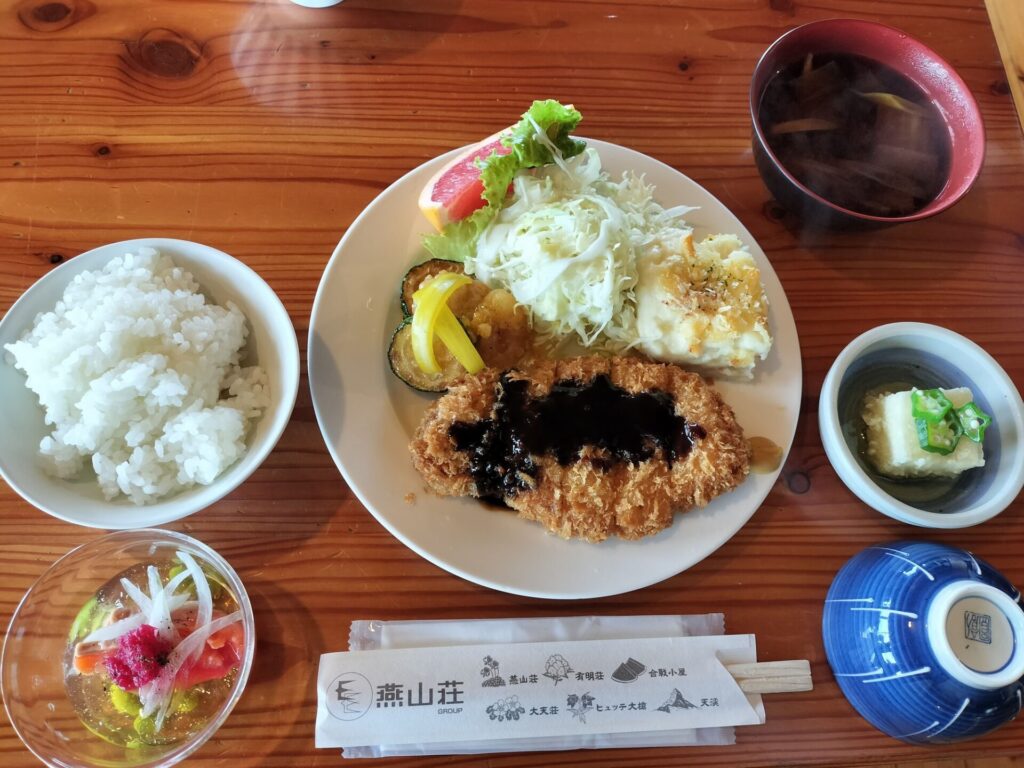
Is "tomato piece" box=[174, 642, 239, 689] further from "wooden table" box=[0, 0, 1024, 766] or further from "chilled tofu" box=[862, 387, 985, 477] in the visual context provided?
"chilled tofu" box=[862, 387, 985, 477]

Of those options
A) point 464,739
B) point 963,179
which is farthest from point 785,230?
point 464,739

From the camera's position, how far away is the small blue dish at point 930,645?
4.68ft

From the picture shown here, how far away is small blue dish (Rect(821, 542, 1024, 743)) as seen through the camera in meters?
1.43

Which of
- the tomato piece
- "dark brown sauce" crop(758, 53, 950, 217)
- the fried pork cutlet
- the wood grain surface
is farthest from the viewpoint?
the wood grain surface

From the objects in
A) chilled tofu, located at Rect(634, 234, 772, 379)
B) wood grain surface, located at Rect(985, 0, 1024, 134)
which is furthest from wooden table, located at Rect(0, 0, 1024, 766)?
chilled tofu, located at Rect(634, 234, 772, 379)

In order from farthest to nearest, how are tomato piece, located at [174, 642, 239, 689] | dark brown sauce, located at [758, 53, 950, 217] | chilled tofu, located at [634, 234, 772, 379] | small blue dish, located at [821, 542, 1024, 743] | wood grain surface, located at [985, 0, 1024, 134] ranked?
wood grain surface, located at [985, 0, 1024, 134]
dark brown sauce, located at [758, 53, 950, 217]
chilled tofu, located at [634, 234, 772, 379]
tomato piece, located at [174, 642, 239, 689]
small blue dish, located at [821, 542, 1024, 743]

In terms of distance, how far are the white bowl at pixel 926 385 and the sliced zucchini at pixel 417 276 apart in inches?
43.4

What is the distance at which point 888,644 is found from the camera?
1.53 metres

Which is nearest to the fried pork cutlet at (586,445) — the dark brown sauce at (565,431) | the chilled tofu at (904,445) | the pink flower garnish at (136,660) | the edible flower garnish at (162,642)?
the dark brown sauce at (565,431)

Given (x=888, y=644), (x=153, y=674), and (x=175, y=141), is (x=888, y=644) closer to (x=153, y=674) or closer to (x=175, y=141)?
(x=153, y=674)

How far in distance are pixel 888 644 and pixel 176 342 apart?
1820 mm

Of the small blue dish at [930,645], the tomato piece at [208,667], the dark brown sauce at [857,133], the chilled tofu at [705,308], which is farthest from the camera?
the dark brown sauce at [857,133]

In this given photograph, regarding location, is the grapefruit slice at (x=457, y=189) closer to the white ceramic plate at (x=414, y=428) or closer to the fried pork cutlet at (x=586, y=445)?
the white ceramic plate at (x=414, y=428)

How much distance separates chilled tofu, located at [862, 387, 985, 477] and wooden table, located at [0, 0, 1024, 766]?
140 mm
